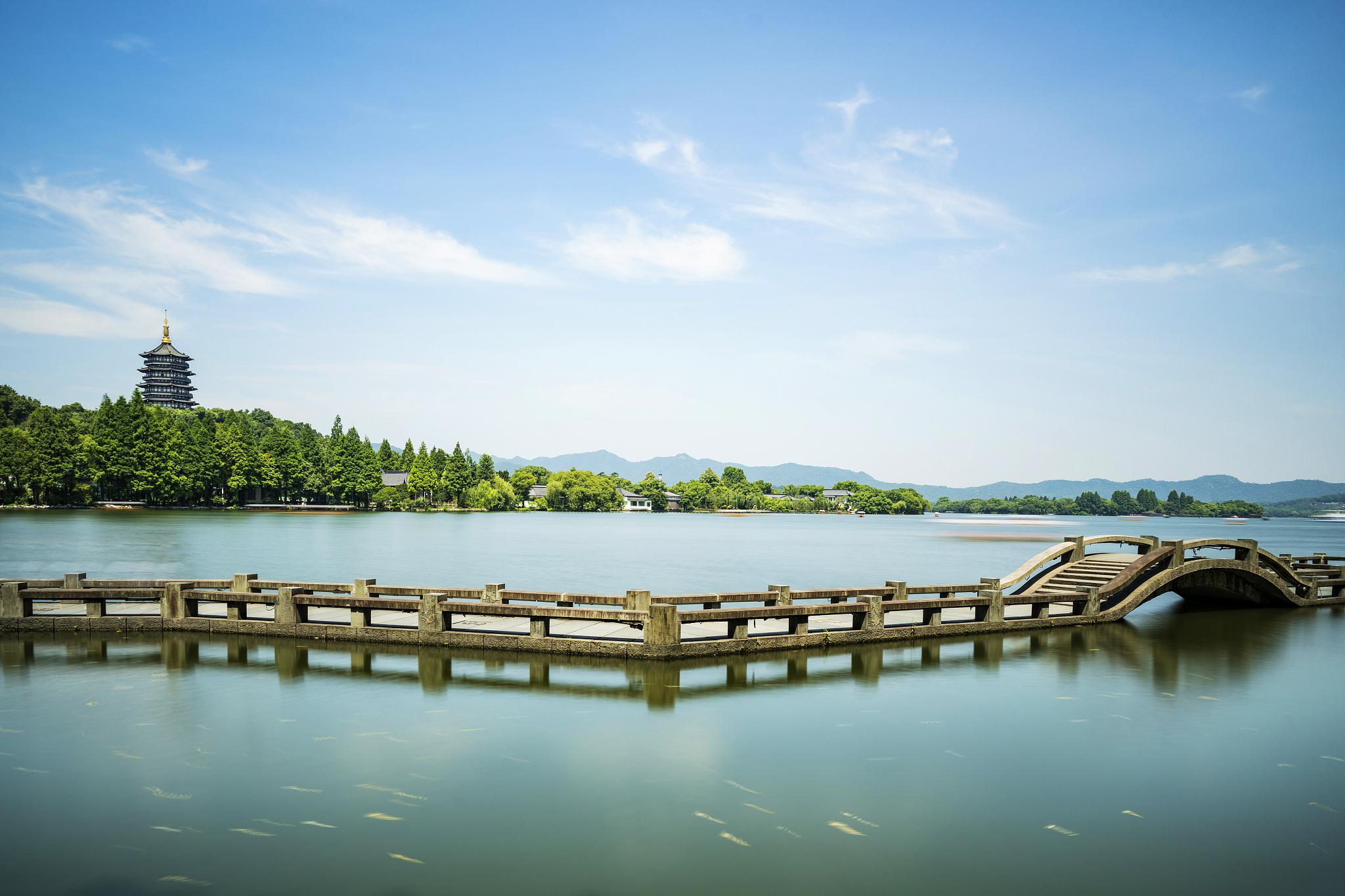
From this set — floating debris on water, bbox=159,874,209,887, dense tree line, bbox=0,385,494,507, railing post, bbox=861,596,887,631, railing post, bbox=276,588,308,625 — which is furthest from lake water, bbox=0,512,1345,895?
dense tree line, bbox=0,385,494,507

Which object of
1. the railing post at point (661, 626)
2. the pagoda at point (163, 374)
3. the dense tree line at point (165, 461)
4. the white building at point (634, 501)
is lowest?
the white building at point (634, 501)

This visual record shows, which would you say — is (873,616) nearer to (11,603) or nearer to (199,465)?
(11,603)

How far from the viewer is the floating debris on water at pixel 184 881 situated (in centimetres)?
658

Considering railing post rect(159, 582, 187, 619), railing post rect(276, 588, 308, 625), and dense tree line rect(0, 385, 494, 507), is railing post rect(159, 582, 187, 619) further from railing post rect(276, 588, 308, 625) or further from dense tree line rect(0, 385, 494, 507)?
dense tree line rect(0, 385, 494, 507)

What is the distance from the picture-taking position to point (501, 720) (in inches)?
453

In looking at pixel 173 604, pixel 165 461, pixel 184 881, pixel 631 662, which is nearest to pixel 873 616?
pixel 631 662

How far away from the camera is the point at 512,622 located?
1789cm

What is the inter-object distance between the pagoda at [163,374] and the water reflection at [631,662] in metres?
163

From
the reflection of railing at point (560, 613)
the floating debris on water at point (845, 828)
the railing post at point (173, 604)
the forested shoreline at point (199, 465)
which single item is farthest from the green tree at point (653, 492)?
the floating debris on water at point (845, 828)

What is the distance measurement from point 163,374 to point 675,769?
584ft

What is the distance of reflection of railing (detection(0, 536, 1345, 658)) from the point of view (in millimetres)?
15055

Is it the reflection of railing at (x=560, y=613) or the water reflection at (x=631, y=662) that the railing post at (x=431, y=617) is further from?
the water reflection at (x=631, y=662)

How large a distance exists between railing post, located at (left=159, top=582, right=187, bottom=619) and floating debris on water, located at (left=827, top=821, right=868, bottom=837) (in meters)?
15.6

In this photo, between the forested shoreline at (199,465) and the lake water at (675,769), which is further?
the forested shoreline at (199,465)
